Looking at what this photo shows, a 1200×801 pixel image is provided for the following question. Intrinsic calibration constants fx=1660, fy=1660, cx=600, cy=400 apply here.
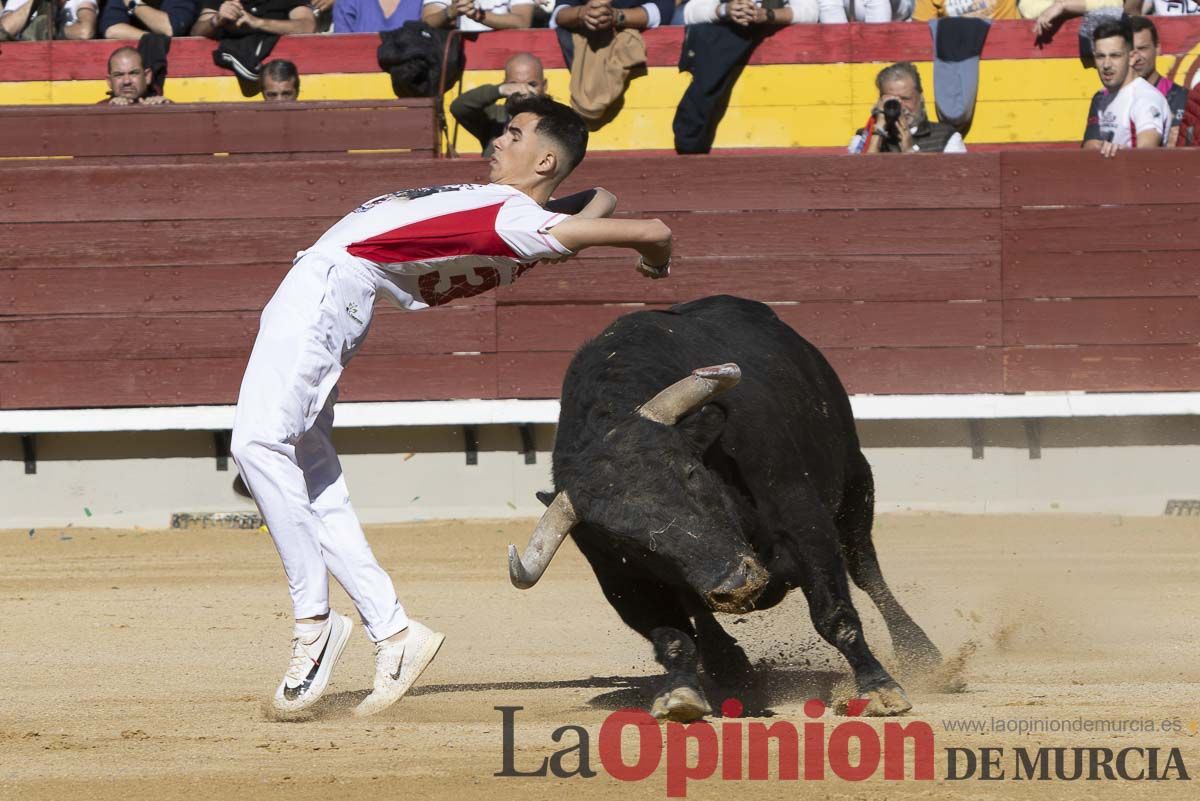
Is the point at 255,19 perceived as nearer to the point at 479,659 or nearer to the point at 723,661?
the point at 479,659

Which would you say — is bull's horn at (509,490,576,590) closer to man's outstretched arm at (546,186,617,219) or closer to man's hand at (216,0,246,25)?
man's outstretched arm at (546,186,617,219)

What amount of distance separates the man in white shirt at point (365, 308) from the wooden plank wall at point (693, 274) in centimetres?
390

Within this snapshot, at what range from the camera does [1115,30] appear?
756 cm

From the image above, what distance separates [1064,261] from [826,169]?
1214 millimetres

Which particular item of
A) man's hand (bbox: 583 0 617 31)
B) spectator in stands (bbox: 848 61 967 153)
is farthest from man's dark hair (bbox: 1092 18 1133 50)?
man's hand (bbox: 583 0 617 31)

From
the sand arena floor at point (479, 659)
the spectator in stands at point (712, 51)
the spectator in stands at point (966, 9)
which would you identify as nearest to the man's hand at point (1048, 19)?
the spectator in stands at point (966, 9)

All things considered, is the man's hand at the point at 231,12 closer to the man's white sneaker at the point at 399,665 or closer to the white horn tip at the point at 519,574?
the man's white sneaker at the point at 399,665

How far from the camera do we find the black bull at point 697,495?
3525mm

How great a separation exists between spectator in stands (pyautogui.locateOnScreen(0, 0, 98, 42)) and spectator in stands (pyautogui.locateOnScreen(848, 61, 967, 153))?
4.27 m

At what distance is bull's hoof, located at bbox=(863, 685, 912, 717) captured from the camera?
366 cm

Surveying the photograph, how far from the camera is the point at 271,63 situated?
27.4ft

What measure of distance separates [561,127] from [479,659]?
5.58 feet

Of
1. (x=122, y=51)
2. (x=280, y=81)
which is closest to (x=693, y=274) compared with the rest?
(x=280, y=81)

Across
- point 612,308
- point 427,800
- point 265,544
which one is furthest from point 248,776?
point 612,308
